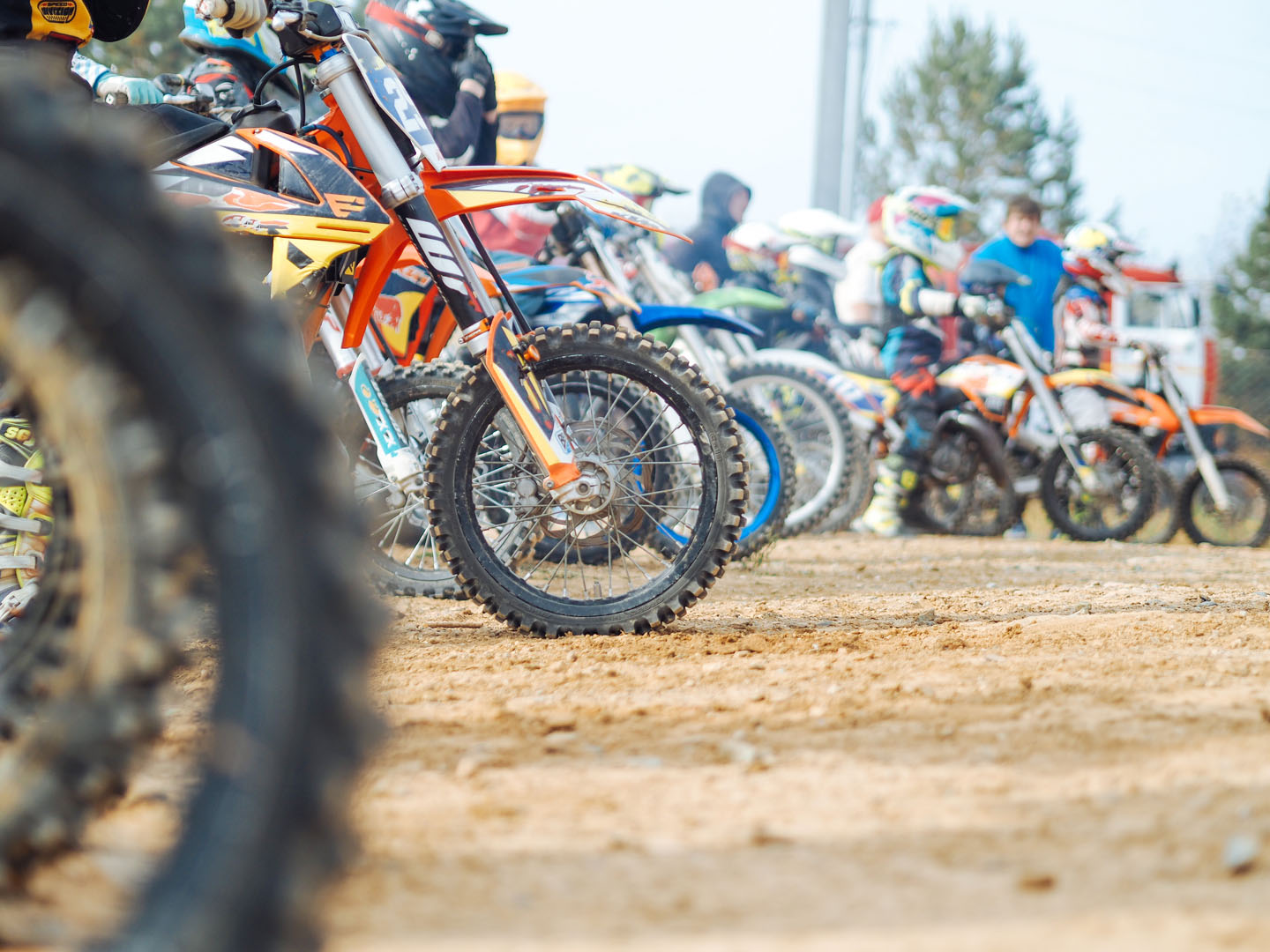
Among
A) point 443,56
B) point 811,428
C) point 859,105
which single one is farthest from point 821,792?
point 859,105

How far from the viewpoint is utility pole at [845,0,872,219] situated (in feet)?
47.9

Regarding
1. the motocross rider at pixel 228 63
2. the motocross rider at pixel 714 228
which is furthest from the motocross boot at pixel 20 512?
the motocross rider at pixel 714 228

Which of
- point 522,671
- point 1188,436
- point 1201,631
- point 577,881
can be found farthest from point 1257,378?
point 577,881

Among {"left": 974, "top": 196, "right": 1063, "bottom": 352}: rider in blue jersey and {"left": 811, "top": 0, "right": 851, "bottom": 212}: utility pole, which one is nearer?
{"left": 974, "top": 196, "right": 1063, "bottom": 352}: rider in blue jersey

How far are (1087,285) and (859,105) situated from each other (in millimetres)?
6767

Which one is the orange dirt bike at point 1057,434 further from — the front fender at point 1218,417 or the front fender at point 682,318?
the front fender at point 682,318

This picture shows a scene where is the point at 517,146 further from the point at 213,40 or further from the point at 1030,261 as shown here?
the point at 1030,261

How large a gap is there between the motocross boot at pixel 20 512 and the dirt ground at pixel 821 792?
0.94 m

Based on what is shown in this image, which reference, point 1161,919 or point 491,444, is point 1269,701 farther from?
point 491,444

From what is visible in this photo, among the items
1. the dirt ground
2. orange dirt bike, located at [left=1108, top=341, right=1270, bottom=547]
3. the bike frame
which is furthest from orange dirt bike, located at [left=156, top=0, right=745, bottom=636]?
orange dirt bike, located at [left=1108, top=341, right=1270, bottom=547]

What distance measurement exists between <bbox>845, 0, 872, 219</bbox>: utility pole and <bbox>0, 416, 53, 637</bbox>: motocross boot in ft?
41.2

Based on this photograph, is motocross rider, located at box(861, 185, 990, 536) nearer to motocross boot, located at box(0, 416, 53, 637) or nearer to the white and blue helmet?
the white and blue helmet

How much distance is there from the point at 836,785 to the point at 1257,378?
56.3 feet

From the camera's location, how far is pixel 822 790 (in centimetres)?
183
